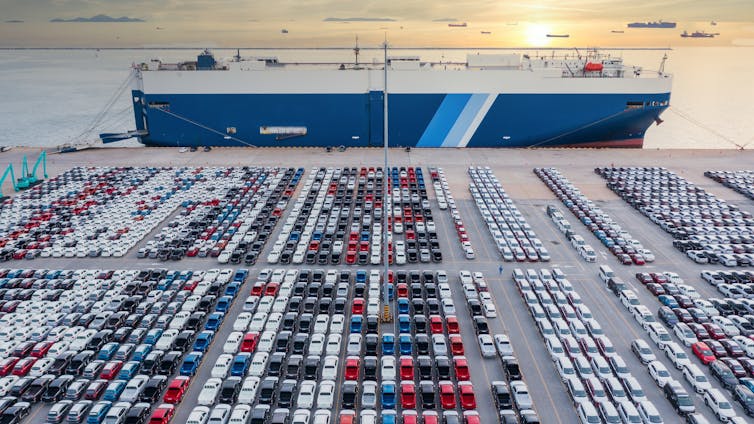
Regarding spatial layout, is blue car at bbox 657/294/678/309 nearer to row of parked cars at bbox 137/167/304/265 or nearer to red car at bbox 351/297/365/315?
red car at bbox 351/297/365/315

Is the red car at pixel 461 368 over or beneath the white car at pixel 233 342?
beneath

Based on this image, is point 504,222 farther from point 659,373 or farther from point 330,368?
point 330,368

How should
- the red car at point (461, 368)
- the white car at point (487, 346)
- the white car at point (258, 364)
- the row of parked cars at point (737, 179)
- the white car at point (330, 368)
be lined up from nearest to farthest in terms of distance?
1. the red car at point (461, 368)
2. the white car at point (330, 368)
3. the white car at point (258, 364)
4. the white car at point (487, 346)
5. the row of parked cars at point (737, 179)

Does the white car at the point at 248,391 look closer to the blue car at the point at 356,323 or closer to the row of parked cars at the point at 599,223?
the blue car at the point at 356,323

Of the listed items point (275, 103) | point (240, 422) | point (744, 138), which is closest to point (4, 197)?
point (275, 103)

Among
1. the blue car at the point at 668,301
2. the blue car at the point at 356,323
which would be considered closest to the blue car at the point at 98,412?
the blue car at the point at 356,323

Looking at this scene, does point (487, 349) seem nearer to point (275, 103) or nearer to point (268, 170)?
point (268, 170)
